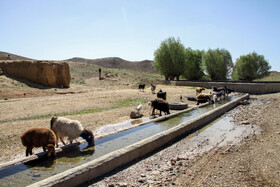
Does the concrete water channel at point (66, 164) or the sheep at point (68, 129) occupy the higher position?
the sheep at point (68, 129)

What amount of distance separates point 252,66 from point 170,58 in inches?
866

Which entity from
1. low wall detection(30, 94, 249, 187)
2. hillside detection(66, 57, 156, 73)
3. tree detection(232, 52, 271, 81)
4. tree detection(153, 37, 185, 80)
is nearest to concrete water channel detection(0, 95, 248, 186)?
low wall detection(30, 94, 249, 187)

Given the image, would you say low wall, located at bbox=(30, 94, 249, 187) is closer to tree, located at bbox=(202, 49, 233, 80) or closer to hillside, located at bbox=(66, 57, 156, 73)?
tree, located at bbox=(202, 49, 233, 80)

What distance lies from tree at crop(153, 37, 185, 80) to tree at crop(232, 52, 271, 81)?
1748 cm

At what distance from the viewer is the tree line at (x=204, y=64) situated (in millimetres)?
47094

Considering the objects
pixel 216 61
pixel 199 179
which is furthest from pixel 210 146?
pixel 216 61

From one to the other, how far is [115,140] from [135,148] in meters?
1.67

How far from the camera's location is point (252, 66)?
53.8 m

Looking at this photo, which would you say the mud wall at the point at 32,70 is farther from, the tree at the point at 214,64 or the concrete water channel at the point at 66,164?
the tree at the point at 214,64

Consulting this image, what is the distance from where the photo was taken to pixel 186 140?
9.02 meters

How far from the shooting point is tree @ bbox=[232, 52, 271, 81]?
54.2 meters

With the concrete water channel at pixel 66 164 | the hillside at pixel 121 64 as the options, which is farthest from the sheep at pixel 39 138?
the hillside at pixel 121 64

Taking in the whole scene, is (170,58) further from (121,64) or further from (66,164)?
(121,64)

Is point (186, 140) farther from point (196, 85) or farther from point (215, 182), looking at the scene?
point (196, 85)
